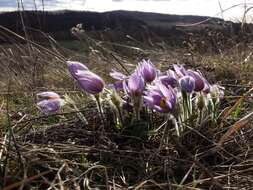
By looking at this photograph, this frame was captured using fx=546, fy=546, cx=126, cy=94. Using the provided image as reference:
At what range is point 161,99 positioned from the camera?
5.75 ft

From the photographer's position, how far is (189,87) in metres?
1.79

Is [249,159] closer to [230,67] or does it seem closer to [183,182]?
[183,182]

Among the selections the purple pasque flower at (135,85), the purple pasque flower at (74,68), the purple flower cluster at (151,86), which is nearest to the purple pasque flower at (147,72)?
the purple flower cluster at (151,86)

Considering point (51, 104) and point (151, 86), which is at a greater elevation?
point (151, 86)

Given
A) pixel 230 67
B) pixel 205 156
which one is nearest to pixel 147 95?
pixel 205 156

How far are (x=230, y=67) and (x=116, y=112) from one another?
165cm

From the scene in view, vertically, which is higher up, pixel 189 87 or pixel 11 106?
pixel 189 87

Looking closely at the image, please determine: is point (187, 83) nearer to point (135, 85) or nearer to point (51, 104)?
point (135, 85)

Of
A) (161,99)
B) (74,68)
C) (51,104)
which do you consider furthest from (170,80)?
(51,104)

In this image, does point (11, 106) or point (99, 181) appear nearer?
point (99, 181)

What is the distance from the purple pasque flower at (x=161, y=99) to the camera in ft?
5.70

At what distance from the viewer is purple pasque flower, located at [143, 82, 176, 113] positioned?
1.74m

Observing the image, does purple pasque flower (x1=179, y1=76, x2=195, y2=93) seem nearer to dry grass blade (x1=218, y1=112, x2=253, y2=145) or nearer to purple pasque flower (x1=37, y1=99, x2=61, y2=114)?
dry grass blade (x1=218, y1=112, x2=253, y2=145)

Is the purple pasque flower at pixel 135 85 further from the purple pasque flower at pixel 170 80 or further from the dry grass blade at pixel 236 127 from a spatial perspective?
the dry grass blade at pixel 236 127
